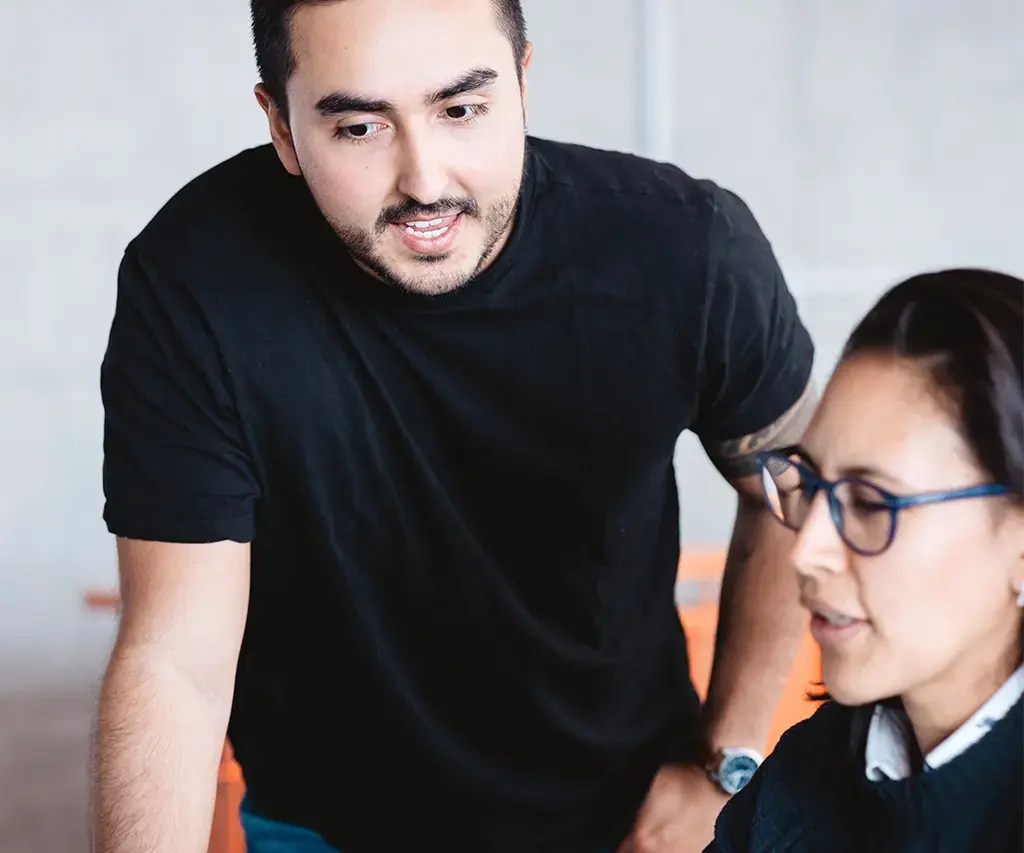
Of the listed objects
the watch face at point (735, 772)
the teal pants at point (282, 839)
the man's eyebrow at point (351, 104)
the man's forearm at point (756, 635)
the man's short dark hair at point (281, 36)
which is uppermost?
the man's short dark hair at point (281, 36)

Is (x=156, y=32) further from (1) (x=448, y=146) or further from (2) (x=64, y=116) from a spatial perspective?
(1) (x=448, y=146)

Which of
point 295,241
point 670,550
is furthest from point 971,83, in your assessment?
point 295,241

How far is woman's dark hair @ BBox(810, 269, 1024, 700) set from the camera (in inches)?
43.3

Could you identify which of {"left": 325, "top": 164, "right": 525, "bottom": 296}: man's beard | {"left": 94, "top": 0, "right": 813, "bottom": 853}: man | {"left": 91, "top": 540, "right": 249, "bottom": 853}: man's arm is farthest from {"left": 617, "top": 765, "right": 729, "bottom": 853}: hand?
{"left": 325, "top": 164, "right": 525, "bottom": 296}: man's beard

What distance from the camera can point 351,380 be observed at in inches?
65.2

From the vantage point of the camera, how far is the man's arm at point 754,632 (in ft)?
6.30

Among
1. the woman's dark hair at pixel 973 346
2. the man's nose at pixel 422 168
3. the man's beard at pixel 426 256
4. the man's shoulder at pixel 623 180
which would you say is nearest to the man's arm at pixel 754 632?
the man's shoulder at pixel 623 180

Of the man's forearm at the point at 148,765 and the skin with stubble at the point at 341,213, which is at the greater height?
the skin with stubble at the point at 341,213

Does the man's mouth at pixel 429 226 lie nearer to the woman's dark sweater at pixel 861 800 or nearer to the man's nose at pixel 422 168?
the man's nose at pixel 422 168

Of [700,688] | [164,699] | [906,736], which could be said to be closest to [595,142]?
[700,688]

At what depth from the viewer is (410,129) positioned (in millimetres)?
1473

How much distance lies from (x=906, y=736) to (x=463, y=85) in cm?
75

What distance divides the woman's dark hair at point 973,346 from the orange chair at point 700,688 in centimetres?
90

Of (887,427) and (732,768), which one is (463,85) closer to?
(887,427)
